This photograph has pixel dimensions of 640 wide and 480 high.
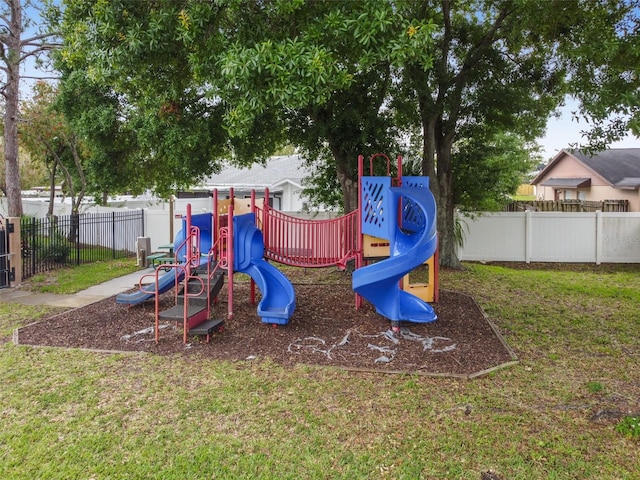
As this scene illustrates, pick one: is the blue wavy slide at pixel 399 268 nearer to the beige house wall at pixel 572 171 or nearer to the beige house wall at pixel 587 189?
the beige house wall at pixel 587 189

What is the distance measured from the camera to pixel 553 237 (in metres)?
13.9

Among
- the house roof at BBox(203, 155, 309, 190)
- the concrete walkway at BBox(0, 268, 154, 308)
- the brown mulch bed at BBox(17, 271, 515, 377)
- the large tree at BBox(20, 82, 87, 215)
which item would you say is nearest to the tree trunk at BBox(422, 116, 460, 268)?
the brown mulch bed at BBox(17, 271, 515, 377)

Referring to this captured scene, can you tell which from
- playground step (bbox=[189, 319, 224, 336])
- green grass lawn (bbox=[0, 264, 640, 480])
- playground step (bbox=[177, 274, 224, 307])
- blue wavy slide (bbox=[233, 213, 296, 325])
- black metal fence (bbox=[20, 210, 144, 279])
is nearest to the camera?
green grass lawn (bbox=[0, 264, 640, 480])

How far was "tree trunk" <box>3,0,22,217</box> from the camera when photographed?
13.9m

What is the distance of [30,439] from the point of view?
3.81m

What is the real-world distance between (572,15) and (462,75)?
3381mm

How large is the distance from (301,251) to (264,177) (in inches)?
560

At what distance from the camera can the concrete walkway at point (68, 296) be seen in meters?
8.68

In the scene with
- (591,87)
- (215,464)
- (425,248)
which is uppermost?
(591,87)

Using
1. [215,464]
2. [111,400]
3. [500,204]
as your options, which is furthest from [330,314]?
[500,204]

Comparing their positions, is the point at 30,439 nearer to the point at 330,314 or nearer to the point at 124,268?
the point at 330,314

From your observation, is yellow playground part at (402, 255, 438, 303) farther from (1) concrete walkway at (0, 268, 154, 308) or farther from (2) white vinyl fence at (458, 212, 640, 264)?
(2) white vinyl fence at (458, 212, 640, 264)

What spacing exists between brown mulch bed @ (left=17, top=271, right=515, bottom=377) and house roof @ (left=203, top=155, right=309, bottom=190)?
38.4 ft

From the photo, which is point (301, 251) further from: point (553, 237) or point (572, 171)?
point (572, 171)
